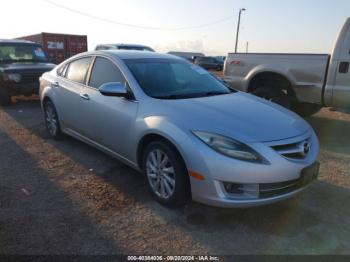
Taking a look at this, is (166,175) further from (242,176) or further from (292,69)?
(292,69)

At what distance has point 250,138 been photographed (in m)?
3.14

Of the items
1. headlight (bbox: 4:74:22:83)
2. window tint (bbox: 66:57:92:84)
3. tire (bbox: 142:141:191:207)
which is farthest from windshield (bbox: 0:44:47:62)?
tire (bbox: 142:141:191:207)

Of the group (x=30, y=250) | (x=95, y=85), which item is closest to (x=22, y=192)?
(x=30, y=250)

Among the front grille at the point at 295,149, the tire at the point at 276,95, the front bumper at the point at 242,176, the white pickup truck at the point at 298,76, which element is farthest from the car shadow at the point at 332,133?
the front bumper at the point at 242,176

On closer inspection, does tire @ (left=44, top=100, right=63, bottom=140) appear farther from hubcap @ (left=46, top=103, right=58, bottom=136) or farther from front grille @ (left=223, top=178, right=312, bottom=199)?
front grille @ (left=223, top=178, right=312, bottom=199)

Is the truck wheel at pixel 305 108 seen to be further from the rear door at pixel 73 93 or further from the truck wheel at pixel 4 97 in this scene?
the truck wheel at pixel 4 97

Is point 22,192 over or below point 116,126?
below

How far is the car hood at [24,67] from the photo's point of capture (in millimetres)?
9267

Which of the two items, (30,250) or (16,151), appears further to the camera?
(16,151)

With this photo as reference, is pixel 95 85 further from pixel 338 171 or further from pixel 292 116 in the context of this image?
pixel 338 171

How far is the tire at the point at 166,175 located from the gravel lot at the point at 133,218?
0.15 m

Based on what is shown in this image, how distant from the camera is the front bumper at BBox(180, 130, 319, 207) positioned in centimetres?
304

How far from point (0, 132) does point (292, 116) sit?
5.50m

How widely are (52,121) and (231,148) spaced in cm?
391
